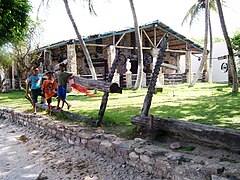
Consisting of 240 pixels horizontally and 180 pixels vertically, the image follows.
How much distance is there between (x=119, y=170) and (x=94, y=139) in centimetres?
97

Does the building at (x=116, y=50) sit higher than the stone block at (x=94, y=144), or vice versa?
the building at (x=116, y=50)

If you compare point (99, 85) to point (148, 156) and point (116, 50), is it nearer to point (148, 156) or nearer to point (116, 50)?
point (148, 156)

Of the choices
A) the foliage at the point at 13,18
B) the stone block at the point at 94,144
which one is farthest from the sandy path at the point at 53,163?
the foliage at the point at 13,18

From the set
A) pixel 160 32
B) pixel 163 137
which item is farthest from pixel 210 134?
pixel 160 32

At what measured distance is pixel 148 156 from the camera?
3434 millimetres

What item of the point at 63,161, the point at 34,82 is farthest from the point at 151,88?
the point at 34,82

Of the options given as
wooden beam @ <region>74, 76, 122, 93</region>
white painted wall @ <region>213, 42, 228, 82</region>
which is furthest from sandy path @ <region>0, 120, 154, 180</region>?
white painted wall @ <region>213, 42, 228, 82</region>

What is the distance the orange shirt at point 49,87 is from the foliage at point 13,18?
290cm

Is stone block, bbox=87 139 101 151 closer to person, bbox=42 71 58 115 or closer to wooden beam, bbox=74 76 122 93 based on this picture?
wooden beam, bbox=74 76 122 93

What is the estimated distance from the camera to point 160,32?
62.4 feet

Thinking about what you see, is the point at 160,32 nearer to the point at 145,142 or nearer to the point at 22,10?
the point at 22,10

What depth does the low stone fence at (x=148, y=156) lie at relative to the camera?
8.77ft

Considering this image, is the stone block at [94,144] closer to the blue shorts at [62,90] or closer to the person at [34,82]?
the blue shorts at [62,90]

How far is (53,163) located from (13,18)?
6.47 meters
